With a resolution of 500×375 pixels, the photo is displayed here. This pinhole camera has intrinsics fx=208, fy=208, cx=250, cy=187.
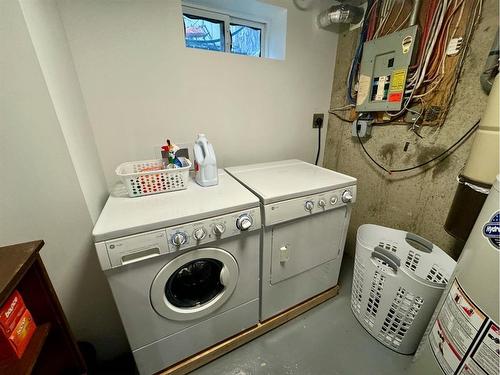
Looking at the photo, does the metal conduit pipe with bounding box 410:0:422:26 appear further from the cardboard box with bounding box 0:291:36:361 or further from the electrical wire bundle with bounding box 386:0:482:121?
the cardboard box with bounding box 0:291:36:361

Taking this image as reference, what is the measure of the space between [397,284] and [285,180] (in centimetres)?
78

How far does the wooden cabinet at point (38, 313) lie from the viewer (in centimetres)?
54

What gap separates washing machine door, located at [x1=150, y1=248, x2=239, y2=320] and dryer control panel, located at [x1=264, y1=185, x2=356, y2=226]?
0.28 m

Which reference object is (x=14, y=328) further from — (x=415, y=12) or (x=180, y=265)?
(x=415, y=12)

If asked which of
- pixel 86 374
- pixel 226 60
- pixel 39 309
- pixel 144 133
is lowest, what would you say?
pixel 86 374

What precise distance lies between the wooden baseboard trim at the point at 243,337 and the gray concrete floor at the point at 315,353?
0.03 metres

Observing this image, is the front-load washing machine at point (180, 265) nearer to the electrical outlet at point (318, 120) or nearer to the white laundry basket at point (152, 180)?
the white laundry basket at point (152, 180)

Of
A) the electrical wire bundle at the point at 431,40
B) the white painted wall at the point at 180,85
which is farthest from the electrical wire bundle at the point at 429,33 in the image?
the white painted wall at the point at 180,85

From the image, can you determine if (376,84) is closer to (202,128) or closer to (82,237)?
(202,128)

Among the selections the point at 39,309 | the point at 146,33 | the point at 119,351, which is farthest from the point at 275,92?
the point at 119,351

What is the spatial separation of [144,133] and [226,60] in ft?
2.27

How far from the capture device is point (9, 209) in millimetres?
749

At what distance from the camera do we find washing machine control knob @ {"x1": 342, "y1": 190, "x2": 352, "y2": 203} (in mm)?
1166

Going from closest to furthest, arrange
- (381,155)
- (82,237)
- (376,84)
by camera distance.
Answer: (82,237) → (376,84) → (381,155)
